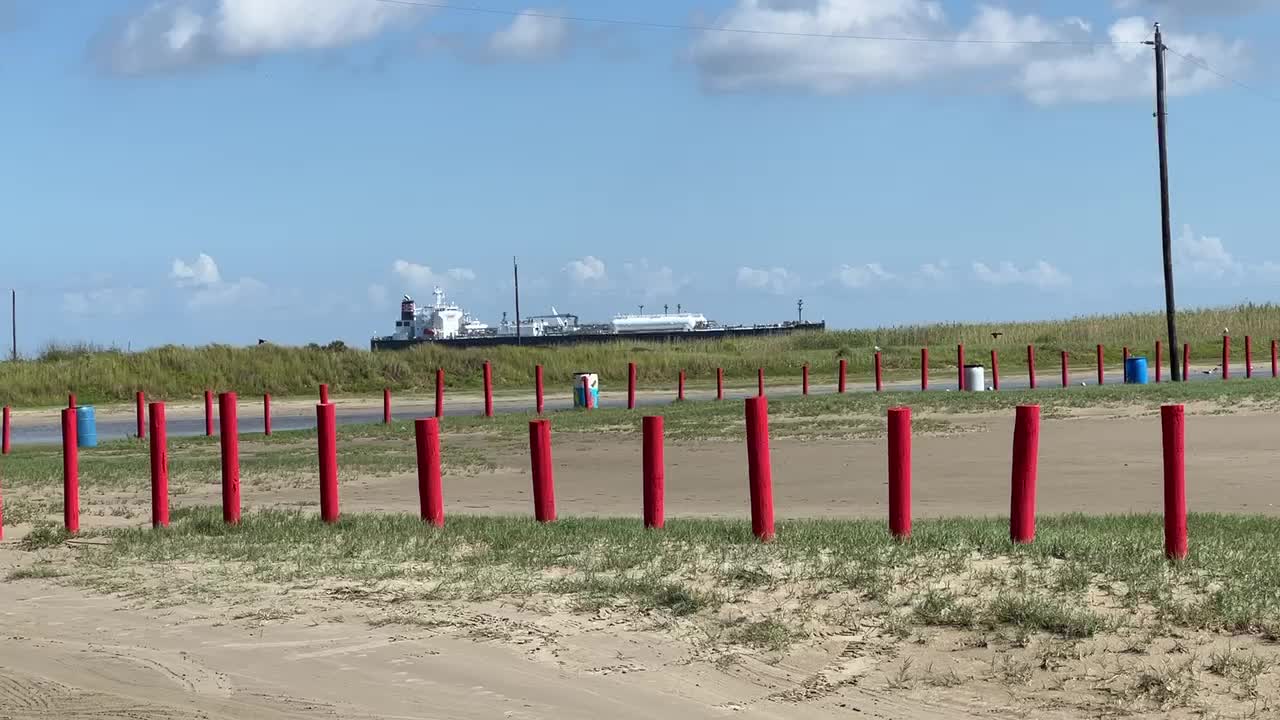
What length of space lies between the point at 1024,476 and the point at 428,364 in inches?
1806

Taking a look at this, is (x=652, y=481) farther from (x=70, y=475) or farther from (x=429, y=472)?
(x=70, y=475)

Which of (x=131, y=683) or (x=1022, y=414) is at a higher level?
(x=1022, y=414)

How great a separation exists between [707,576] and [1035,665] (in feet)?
7.86

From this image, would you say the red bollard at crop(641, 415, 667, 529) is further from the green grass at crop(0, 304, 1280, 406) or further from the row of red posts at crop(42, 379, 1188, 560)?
the green grass at crop(0, 304, 1280, 406)

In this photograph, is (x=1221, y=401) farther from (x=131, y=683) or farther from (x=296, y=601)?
(x=131, y=683)

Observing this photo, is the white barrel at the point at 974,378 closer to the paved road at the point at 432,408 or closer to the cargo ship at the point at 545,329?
the paved road at the point at 432,408

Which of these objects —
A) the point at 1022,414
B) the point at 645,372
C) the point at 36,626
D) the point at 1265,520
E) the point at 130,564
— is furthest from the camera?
the point at 645,372

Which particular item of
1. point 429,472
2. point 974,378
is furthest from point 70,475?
point 974,378

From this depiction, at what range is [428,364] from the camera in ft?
180

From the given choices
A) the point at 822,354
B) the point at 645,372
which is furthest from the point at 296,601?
the point at 822,354

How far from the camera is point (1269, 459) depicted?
1786cm

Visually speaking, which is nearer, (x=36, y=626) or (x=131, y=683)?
(x=131, y=683)

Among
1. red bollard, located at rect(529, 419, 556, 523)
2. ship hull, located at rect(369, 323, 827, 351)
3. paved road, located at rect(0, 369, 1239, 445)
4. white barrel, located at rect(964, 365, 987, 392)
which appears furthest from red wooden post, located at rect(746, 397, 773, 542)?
ship hull, located at rect(369, 323, 827, 351)

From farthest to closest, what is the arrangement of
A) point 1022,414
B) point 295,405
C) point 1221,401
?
1. point 295,405
2. point 1221,401
3. point 1022,414
